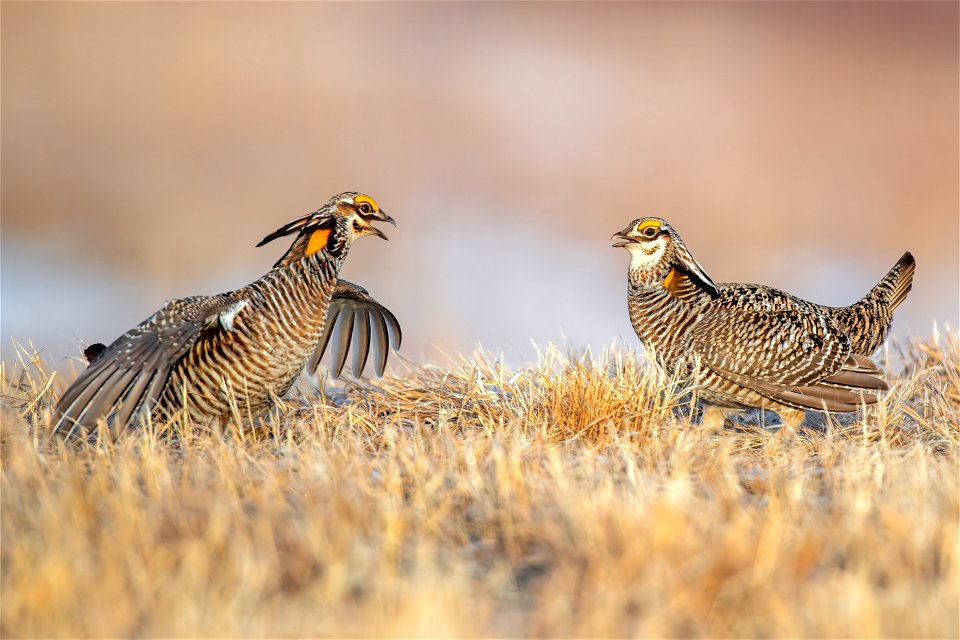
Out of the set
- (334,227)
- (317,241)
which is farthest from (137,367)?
(334,227)

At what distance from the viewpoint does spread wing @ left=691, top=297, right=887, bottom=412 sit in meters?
4.39

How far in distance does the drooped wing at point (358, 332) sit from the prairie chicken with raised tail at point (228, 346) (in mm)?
448

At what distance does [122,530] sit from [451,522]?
0.85 metres

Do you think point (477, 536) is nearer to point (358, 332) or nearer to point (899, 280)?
point (358, 332)

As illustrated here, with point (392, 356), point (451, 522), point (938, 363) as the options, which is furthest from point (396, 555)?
point (938, 363)

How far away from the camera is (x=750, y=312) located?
4.55 meters

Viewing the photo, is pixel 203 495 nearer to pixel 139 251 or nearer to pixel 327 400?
pixel 327 400

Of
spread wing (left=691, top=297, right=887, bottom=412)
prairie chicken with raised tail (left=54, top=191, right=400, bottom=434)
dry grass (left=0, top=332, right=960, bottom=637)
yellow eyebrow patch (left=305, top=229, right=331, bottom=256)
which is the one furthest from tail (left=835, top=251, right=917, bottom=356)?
yellow eyebrow patch (left=305, top=229, right=331, bottom=256)

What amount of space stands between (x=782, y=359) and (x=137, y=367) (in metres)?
2.58

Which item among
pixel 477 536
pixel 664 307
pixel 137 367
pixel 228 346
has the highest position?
pixel 664 307

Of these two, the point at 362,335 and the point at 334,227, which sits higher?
the point at 334,227

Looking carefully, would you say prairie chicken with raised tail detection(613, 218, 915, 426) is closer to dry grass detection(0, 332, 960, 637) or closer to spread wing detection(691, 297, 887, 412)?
spread wing detection(691, 297, 887, 412)

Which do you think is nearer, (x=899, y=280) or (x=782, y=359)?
(x=782, y=359)

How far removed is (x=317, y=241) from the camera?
441 centimetres
